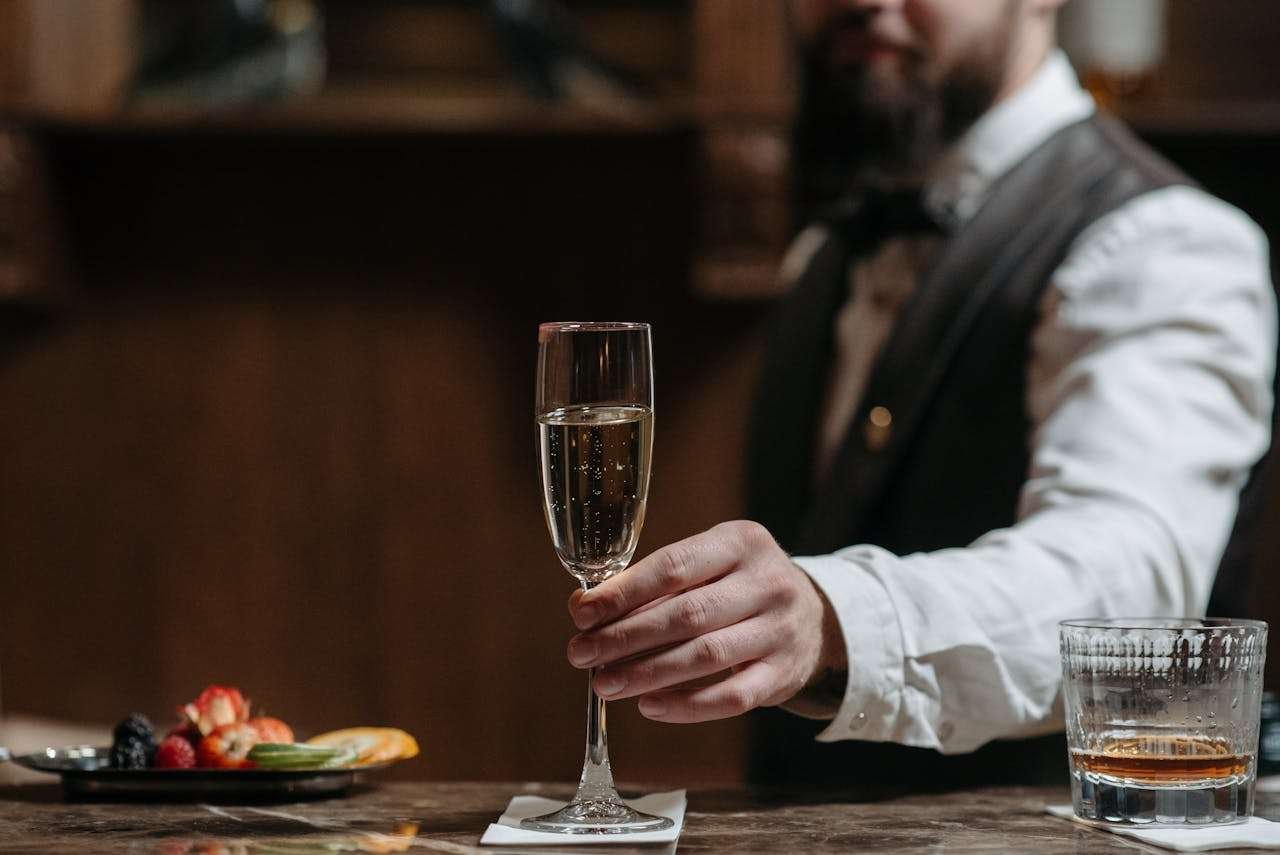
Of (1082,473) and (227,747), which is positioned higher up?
(1082,473)

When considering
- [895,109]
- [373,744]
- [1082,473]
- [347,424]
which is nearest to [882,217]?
[895,109]

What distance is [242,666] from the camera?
260cm

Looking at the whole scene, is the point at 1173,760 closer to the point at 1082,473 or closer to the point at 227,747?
the point at 1082,473

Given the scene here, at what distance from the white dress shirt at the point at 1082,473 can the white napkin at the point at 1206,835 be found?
0.17 meters

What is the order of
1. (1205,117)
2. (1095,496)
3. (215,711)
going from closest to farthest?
(215,711)
(1095,496)
(1205,117)

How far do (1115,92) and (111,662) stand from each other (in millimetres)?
1915

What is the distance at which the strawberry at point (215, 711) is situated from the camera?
1.03m

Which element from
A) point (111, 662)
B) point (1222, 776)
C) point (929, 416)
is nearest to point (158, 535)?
point (111, 662)

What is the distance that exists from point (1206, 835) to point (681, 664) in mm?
303

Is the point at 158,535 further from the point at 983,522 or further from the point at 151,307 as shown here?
the point at 983,522

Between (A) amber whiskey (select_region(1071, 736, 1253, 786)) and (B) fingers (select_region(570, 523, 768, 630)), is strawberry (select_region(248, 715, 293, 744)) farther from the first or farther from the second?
(A) amber whiskey (select_region(1071, 736, 1253, 786))

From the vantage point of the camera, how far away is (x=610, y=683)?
32.8 inches

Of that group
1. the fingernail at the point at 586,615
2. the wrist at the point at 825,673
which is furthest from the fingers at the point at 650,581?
the wrist at the point at 825,673

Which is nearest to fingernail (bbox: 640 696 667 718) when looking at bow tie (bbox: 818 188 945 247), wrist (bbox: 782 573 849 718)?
wrist (bbox: 782 573 849 718)
